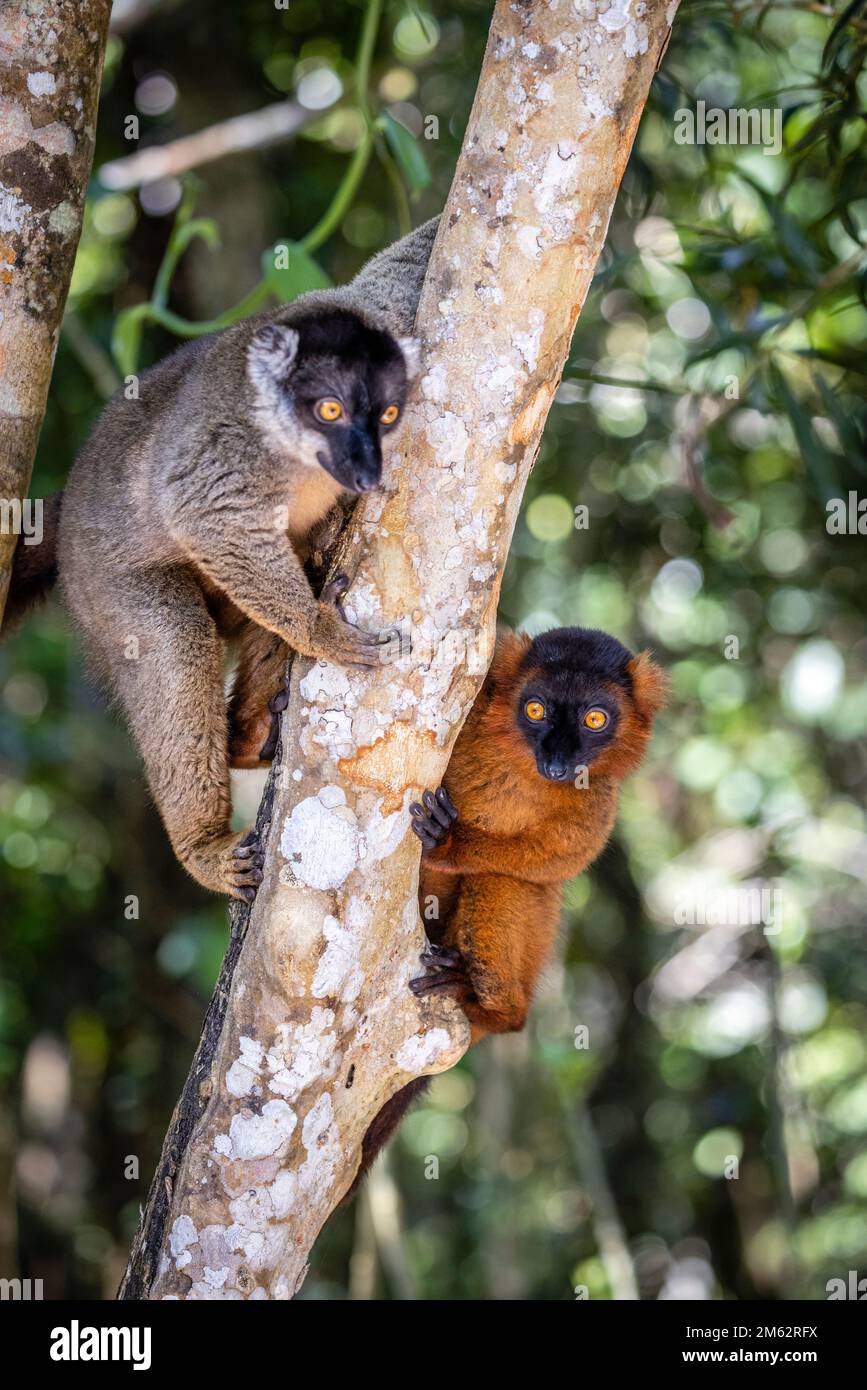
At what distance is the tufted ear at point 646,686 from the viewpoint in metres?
5.02

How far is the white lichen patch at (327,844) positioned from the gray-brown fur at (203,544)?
1.44ft

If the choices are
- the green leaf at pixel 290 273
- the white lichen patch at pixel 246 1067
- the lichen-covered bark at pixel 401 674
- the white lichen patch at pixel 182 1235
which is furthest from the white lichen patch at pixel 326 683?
the green leaf at pixel 290 273

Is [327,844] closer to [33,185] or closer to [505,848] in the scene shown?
[505,848]

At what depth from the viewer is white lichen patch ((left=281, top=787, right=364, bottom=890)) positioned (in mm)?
3461

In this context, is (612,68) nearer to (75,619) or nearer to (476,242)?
(476,242)

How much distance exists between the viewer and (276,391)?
407cm

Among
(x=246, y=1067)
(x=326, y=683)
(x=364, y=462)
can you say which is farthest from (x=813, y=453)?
(x=246, y=1067)

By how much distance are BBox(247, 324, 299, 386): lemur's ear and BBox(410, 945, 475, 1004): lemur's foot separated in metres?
1.83

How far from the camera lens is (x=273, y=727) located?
4309 millimetres

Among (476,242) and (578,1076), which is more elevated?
(476,242)

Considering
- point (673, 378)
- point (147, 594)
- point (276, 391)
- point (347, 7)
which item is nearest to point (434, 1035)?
point (147, 594)

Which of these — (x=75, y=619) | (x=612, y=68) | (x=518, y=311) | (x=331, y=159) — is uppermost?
(x=331, y=159)

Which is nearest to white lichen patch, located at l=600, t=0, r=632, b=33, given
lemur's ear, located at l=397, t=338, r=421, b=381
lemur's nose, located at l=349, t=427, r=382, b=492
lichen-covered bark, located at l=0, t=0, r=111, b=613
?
lemur's ear, located at l=397, t=338, r=421, b=381

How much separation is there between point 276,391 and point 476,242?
3.14 feet
